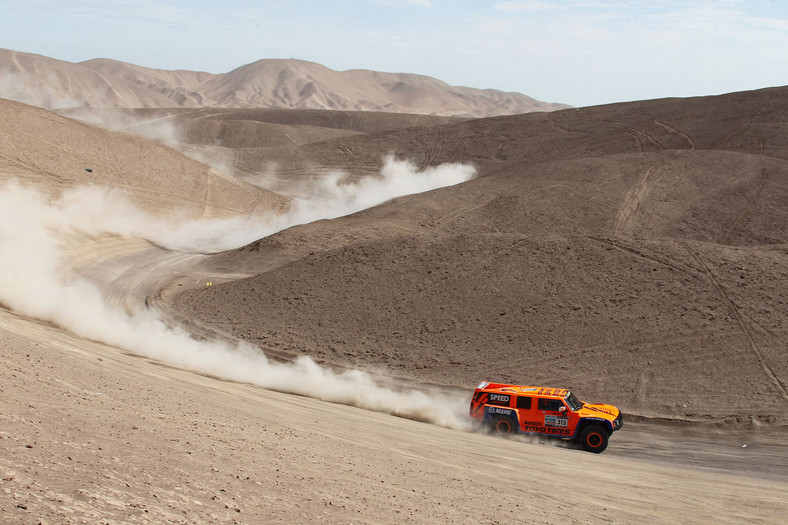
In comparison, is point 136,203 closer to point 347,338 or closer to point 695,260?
point 347,338

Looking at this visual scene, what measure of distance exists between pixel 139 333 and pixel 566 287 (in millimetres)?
16634

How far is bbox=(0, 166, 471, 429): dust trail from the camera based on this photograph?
20.8 metres

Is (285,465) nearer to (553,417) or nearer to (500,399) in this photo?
(500,399)

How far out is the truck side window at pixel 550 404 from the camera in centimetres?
1750

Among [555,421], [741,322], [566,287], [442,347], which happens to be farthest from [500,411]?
[741,322]

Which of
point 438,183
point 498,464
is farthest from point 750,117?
point 498,464

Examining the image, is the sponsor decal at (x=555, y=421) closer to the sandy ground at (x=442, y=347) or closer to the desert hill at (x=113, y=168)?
the sandy ground at (x=442, y=347)

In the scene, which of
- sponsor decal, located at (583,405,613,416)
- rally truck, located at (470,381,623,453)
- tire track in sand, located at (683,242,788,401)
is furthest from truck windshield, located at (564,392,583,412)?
tire track in sand, located at (683,242,788,401)


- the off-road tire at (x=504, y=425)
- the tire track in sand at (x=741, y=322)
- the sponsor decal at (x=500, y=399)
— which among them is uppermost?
the tire track in sand at (x=741, y=322)

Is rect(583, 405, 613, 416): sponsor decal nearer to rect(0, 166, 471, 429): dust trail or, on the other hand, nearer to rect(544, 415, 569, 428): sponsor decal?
rect(544, 415, 569, 428): sponsor decal

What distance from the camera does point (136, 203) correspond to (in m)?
49.4

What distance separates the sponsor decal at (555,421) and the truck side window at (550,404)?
0.66 feet

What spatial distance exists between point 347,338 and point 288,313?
11.9ft

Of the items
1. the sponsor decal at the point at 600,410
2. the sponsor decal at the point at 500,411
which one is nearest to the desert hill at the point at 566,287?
the sponsor decal at the point at 600,410
